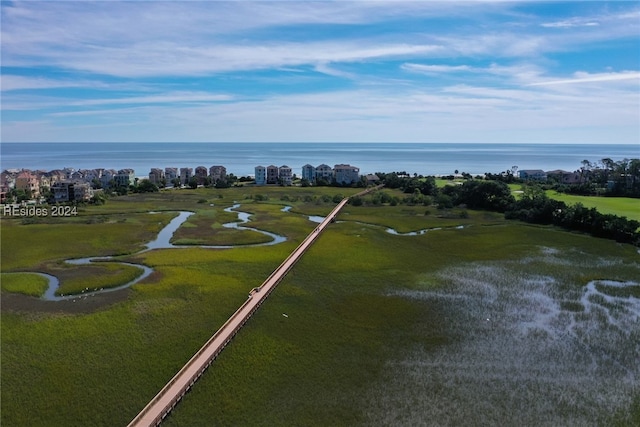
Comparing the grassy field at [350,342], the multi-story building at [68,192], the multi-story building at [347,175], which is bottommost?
the grassy field at [350,342]

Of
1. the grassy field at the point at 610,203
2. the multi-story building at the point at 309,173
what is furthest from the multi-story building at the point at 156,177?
the grassy field at the point at 610,203

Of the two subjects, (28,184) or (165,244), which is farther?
(28,184)

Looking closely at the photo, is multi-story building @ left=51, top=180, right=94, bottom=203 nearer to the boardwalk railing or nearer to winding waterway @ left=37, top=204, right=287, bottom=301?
winding waterway @ left=37, top=204, right=287, bottom=301

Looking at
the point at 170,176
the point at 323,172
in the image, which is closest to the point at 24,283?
the point at 170,176

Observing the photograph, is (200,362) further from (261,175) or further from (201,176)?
(201,176)

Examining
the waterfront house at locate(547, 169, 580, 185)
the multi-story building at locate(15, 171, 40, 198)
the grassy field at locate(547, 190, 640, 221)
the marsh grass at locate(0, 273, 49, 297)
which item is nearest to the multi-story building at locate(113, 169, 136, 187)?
the multi-story building at locate(15, 171, 40, 198)

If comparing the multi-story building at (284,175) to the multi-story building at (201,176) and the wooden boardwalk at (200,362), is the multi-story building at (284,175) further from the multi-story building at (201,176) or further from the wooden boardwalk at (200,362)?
the wooden boardwalk at (200,362)

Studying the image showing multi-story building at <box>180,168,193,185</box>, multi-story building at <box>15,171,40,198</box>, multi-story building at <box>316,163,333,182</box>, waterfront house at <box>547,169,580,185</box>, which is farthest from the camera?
multi-story building at <box>180,168,193,185</box>
